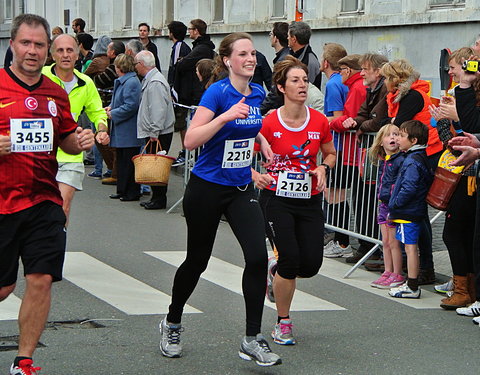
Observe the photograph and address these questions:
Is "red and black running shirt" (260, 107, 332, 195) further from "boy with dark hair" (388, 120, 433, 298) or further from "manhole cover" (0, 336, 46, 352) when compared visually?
"manhole cover" (0, 336, 46, 352)

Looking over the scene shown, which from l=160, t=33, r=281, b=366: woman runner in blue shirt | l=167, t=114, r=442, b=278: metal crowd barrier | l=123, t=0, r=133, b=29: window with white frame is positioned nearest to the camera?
l=160, t=33, r=281, b=366: woman runner in blue shirt

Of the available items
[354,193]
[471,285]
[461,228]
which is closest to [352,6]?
[354,193]

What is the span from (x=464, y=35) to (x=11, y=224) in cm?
1118

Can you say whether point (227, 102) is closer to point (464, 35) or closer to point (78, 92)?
point (78, 92)

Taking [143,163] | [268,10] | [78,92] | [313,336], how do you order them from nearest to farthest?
[313,336]
[78,92]
[143,163]
[268,10]

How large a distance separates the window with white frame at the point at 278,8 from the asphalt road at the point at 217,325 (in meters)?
11.6

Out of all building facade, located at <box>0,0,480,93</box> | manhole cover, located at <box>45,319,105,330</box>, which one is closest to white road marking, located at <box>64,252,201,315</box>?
manhole cover, located at <box>45,319,105,330</box>

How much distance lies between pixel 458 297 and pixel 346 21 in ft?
35.7

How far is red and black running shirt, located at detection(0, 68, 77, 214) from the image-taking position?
19.3ft

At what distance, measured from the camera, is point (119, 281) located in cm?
911

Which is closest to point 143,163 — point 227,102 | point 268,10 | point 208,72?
point 208,72

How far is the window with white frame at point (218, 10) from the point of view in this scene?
80.0 ft

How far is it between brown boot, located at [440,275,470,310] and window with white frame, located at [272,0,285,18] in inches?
535

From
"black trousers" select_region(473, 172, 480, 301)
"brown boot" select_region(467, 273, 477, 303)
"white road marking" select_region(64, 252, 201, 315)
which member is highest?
"black trousers" select_region(473, 172, 480, 301)
